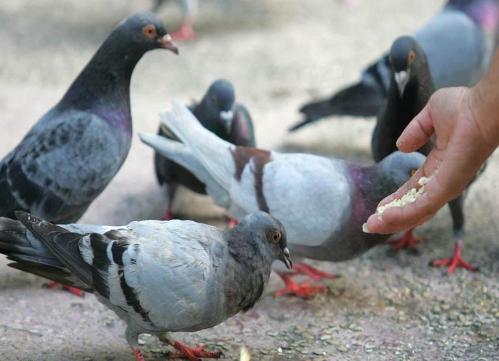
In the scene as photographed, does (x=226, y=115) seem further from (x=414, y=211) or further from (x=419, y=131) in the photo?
(x=414, y=211)

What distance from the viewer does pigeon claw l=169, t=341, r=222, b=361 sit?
400 centimetres

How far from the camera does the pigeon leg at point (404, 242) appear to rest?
18.0 ft

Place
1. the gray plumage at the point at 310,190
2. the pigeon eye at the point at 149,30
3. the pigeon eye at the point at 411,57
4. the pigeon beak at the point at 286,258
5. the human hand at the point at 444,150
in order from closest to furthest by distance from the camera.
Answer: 1. the human hand at the point at 444,150
2. the pigeon beak at the point at 286,258
3. the gray plumage at the point at 310,190
4. the pigeon eye at the point at 149,30
5. the pigeon eye at the point at 411,57

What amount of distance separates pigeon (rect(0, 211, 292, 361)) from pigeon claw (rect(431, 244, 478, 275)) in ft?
5.80

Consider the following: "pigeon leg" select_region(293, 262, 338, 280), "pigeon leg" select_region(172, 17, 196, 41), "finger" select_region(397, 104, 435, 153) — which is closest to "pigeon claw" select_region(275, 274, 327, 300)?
"pigeon leg" select_region(293, 262, 338, 280)

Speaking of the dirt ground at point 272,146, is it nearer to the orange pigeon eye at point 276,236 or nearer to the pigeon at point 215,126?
the pigeon at point 215,126

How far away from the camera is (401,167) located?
4551 mm

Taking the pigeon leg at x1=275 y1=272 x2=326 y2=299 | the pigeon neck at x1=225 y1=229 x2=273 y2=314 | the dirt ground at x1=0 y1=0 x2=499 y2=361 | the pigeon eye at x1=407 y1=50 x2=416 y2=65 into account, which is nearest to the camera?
the pigeon neck at x1=225 y1=229 x2=273 y2=314

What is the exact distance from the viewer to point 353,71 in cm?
878

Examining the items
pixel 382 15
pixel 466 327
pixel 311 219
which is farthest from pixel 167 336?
pixel 382 15

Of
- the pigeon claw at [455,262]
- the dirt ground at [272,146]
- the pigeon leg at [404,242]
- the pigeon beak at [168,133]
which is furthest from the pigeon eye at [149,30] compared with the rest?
the pigeon claw at [455,262]

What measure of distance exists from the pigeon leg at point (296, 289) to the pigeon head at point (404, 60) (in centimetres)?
137

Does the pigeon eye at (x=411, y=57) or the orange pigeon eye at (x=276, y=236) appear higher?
the pigeon eye at (x=411, y=57)

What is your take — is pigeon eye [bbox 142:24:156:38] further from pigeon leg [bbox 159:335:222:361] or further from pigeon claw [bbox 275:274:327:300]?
pigeon leg [bbox 159:335:222:361]
